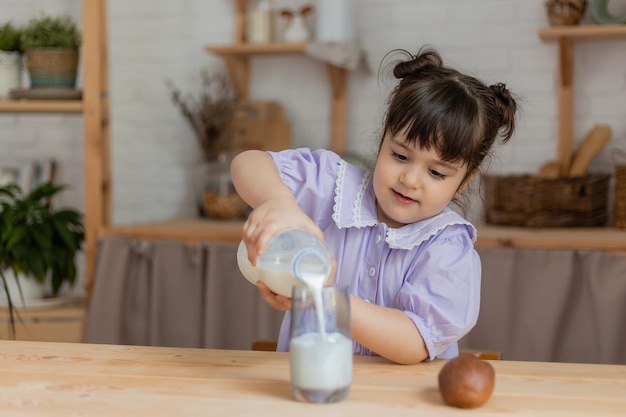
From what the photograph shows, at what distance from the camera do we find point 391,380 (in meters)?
1.06

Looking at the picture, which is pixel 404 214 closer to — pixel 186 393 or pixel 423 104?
pixel 423 104

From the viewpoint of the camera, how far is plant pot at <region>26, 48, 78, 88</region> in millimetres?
2721

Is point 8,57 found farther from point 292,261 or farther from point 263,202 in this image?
point 292,261

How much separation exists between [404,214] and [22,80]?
195cm

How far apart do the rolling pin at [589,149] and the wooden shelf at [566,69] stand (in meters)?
0.06

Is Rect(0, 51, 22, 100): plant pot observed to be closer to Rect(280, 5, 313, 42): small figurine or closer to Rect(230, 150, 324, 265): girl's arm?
Rect(280, 5, 313, 42): small figurine

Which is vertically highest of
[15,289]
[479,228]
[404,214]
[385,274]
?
[404,214]

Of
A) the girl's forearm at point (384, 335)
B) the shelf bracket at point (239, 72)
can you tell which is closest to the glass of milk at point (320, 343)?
the girl's forearm at point (384, 335)

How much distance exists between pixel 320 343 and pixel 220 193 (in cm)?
213

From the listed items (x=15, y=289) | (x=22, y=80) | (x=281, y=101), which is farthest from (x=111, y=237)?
(x=281, y=101)

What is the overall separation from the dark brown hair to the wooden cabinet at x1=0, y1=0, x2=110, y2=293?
5.02 feet

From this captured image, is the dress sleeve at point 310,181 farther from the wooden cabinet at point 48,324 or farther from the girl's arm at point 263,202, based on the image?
the wooden cabinet at point 48,324

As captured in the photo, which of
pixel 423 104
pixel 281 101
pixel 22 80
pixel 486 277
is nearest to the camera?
pixel 423 104

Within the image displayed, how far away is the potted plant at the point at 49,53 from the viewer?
2725mm
